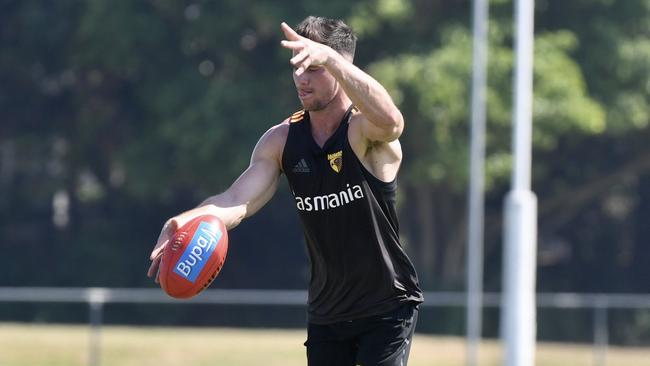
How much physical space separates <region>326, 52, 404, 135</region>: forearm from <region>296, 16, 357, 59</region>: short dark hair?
0.63ft

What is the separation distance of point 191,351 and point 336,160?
1354 cm

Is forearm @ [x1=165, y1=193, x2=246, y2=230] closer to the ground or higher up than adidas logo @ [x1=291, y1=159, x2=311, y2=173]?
closer to the ground

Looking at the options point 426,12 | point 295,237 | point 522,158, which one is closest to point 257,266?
point 295,237

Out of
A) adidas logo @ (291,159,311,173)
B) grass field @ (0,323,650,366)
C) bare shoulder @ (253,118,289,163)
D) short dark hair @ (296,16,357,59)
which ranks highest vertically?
short dark hair @ (296,16,357,59)

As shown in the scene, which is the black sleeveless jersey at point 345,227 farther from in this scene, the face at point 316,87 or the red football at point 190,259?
the red football at point 190,259

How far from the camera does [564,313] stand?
27391 millimetres

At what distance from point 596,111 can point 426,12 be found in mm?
4344

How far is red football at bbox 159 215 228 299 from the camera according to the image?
561 centimetres

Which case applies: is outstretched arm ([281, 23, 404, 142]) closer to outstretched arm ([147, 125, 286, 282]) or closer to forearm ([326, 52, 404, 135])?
forearm ([326, 52, 404, 135])

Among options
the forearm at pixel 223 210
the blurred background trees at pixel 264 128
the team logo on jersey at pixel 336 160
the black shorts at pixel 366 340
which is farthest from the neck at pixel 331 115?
the blurred background trees at pixel 264 128

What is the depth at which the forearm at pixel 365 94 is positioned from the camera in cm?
543

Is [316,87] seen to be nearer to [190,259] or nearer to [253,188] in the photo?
[253,188]

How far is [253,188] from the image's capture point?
6047mm

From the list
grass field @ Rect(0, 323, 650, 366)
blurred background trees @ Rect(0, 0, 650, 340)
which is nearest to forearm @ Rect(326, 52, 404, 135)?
grass field @ Rect(0, 323, 650, 366)
